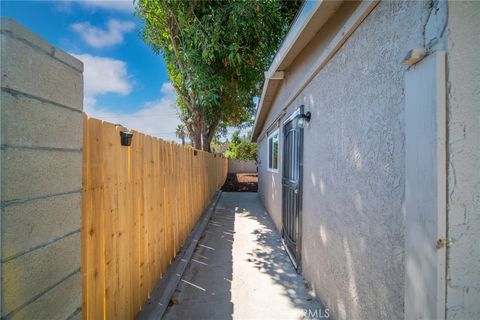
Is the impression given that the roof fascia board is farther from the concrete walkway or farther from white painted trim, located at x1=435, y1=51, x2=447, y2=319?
the concrete walkway

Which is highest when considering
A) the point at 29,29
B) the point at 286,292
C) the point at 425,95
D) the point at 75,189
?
the point at 29,29

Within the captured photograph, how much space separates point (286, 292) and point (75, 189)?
3.03 m

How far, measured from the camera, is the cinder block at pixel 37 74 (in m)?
1.06

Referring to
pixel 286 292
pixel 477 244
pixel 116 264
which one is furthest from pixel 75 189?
pixel 286 292

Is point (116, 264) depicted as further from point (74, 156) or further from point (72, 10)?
point (72, 10)

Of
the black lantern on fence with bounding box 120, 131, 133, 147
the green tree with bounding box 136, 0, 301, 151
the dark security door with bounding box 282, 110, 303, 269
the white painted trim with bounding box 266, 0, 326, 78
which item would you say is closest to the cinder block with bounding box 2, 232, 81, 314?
the black lantern on fence with bounding box 120, 131, 133, 147

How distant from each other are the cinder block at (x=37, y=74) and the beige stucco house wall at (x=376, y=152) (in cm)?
192

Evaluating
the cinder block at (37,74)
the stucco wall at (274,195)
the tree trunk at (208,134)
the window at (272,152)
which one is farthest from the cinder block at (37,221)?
the tree trunk at (208,134)

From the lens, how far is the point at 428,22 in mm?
1416

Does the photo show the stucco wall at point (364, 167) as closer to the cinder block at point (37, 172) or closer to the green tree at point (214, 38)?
the cinder block at point (37, 172)

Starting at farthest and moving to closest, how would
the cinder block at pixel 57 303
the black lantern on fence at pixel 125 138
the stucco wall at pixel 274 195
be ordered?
1. the stucco wall at pixel 274 195
2. the black lantern on fence at pixel 125 138
3. the cinder block at pixel 57 303

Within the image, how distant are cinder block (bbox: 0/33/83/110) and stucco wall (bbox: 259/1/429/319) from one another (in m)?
1.98

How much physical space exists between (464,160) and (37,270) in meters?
2.10

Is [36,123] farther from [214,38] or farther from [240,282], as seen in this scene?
[214,38]
